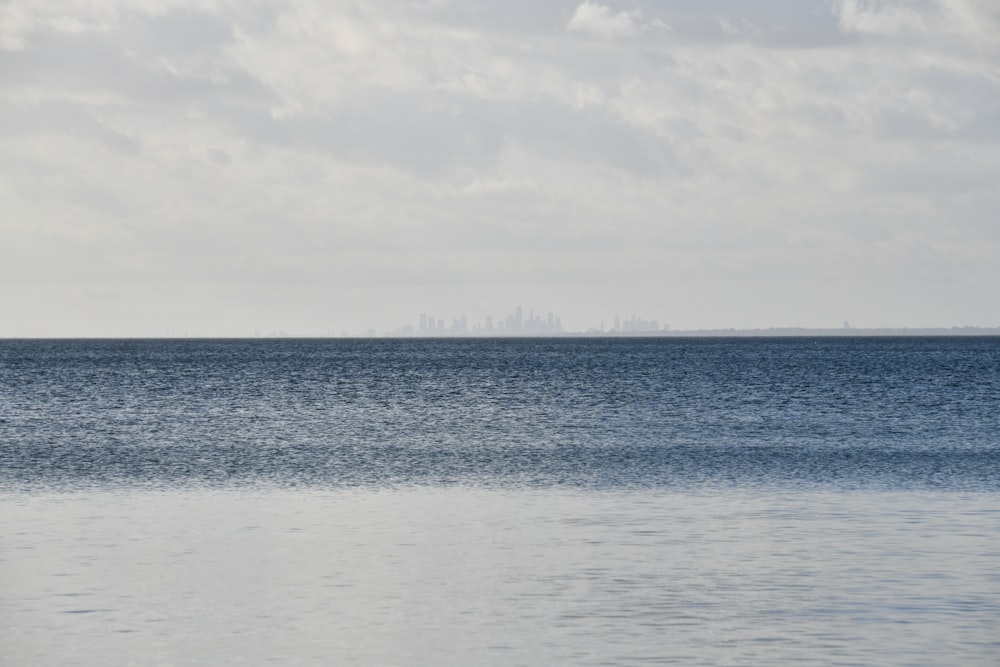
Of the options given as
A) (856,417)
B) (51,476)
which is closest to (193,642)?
(51,476)

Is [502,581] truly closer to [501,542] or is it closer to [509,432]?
[501,542]

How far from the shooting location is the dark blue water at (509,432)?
139 feet

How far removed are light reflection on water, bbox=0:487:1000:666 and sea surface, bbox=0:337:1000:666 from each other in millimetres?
78

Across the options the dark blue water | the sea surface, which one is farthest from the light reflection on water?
the dark blue water

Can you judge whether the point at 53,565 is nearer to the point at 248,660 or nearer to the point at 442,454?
the point at 248,660

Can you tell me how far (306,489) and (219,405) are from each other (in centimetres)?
4453

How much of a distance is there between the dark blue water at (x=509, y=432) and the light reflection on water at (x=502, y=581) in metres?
6.41

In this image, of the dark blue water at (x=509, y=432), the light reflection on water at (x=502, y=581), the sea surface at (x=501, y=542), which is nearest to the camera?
the light reflection on water at (x=502, y=581)

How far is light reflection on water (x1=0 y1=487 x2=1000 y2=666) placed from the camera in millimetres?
19016

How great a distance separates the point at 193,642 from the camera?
767 inches

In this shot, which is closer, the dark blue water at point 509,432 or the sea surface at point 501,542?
the sea surface at point 501,542

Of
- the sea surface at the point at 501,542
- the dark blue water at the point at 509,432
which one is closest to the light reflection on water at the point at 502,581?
the sea surface at the point at 501,542

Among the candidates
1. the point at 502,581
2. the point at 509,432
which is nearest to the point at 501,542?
the point at 502,581

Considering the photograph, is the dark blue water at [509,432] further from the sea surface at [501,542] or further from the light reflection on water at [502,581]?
the light reflection on water at [502,581]
